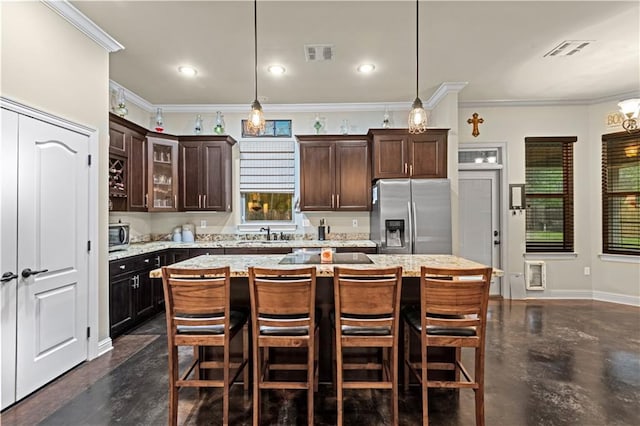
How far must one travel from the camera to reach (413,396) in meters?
2.47

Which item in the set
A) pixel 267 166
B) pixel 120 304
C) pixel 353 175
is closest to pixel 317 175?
pixel 353 175

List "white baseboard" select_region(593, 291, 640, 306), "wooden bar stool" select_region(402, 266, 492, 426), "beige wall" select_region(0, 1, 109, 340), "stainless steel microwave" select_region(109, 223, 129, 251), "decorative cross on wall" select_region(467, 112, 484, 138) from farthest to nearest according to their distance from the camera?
"decorative cross on wall" select_region(467, 112, 484, 138) → "white baseboard" select_region(593, 291, 640, 306) → "stainless steel microwave" select_region(109, 223, 129, 251) → "beige wall" select_region(0, 1, 109, 340) → "wooden bar stool" select_region(402, 266, 492, 426)

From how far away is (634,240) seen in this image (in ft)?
16.3

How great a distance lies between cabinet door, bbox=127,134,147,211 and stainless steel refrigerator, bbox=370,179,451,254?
3.23 m

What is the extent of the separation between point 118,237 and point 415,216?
3639 mm

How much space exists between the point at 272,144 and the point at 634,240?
571cm

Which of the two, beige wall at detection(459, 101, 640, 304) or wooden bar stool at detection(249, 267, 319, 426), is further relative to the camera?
beige wall at detection(459, 101, 640, 304)

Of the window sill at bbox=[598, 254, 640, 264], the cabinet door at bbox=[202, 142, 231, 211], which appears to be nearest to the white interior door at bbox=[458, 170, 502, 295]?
the window sill at bbox=[598, 254, 640, 264]

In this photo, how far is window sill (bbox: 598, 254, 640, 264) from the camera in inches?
195

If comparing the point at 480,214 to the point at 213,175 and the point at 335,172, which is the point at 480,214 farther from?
the point at 213,175

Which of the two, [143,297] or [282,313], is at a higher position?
[282,313]

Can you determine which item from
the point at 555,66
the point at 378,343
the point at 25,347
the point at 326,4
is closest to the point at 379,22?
the point at 326,4

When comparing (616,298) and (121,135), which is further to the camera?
(616,298)

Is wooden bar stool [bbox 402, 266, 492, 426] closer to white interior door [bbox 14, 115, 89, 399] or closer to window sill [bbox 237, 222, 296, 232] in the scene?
white interior door [bbox 14, 115, 89, 399]
